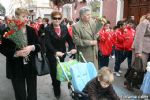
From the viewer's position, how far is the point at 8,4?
4612cm

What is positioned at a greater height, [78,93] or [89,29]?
[89,29]

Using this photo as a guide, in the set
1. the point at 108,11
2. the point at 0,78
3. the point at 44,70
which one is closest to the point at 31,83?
the point at 44,70

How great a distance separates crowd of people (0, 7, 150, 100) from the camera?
473 cm

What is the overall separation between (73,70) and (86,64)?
27cm

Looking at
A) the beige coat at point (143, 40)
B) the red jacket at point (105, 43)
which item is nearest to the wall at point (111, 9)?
the red jacket at point (105, 43)

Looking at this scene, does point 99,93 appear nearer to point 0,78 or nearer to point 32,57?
point 32,57

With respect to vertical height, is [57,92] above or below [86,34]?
below

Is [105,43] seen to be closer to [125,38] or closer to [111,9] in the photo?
[125,38]

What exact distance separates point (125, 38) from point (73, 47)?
296cm

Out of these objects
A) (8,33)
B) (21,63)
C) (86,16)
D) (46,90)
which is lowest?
(46,90)

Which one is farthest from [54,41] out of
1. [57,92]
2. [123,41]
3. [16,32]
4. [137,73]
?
[123,41]

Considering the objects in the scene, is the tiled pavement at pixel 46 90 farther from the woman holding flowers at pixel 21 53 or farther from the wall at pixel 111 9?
the wall at pixel 111 9

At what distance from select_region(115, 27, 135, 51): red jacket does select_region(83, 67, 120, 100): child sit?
14.9ft

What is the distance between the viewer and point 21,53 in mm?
4742
